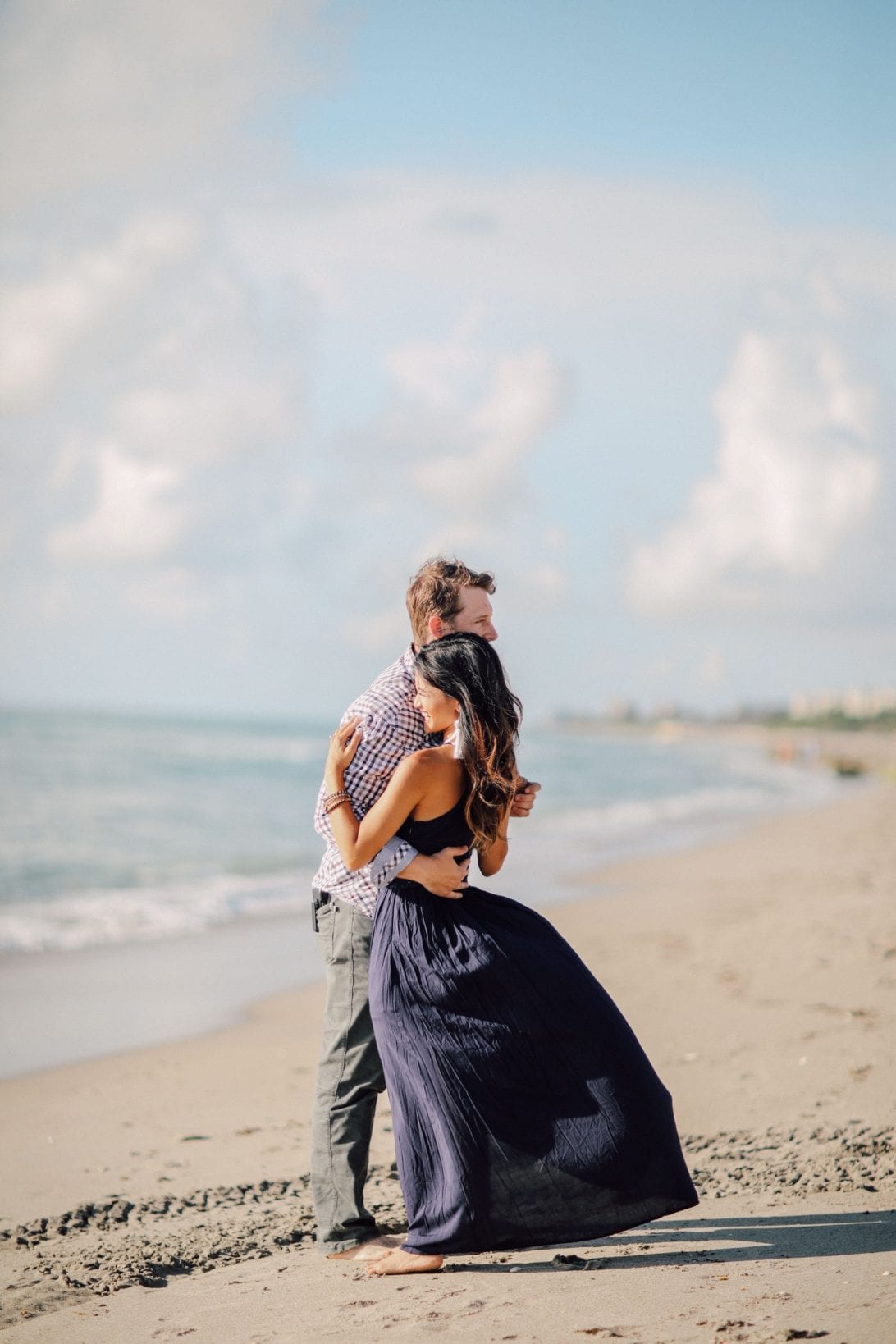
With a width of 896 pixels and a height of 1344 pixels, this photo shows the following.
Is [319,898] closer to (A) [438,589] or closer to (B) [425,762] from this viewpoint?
(B) [425,762]

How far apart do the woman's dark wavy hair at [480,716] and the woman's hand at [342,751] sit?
0.27 metres

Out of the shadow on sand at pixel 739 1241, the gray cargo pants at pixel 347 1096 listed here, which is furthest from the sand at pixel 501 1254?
the gray cargo pants at pixel 347 1096

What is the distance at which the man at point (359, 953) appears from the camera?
3668mm

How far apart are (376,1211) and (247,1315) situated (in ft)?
3.29

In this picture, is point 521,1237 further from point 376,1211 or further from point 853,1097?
point 853,1097

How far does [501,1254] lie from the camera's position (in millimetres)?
3713

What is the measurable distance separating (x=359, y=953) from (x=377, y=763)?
23.8 inches

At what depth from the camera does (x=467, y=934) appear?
355 centimetres

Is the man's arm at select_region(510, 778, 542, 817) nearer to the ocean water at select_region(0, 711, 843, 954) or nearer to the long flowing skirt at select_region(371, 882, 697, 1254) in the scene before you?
the long flowing skirt at select_region(371, 882, 697, 1254)

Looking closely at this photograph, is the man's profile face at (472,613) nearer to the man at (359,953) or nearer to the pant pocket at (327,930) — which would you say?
the man at (359,953)

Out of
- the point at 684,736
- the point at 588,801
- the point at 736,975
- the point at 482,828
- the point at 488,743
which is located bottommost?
the point at 736,975

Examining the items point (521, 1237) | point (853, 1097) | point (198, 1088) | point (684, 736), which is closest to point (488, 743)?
point (521, 1237)

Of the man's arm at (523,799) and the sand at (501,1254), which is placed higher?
the man's arm at (523,799)

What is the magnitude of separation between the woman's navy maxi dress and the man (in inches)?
5.6
